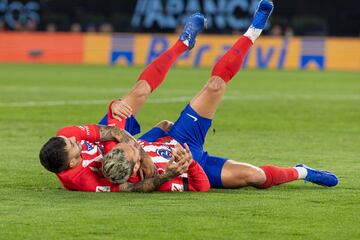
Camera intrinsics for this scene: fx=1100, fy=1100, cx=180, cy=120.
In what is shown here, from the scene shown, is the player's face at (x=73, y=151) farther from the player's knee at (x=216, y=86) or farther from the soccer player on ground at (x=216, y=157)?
the player's knee at (x=216, y=86)

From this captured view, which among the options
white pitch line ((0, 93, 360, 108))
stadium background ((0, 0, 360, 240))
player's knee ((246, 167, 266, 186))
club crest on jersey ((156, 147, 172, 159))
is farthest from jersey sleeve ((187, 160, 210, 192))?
white pitch line ((0, 93, 360, 108))

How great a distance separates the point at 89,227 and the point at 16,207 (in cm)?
118

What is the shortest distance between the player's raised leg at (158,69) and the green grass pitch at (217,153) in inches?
43.7

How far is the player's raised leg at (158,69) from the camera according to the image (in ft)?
34.4

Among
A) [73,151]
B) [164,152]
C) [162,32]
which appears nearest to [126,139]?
[164,152]

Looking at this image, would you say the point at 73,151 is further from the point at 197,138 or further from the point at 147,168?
the point at 197,138

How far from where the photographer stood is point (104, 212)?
8.55 m

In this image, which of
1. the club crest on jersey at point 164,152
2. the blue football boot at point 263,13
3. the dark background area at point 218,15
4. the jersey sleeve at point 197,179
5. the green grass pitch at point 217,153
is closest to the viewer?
the green grass pitch at point 217,153

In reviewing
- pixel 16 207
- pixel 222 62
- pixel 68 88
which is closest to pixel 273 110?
pixel 68 88

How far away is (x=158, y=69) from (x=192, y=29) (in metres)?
1.07

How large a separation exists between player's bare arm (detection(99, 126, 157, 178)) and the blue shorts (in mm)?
515

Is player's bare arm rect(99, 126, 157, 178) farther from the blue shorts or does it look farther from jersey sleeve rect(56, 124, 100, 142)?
the blue shorts

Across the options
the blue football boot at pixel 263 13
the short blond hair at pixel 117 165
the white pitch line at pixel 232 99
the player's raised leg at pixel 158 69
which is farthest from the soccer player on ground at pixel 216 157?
the white pitch line at pixel 232 99

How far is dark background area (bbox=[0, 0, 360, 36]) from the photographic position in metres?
37.6
